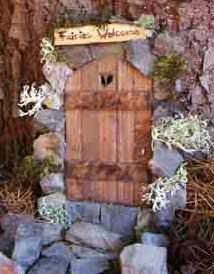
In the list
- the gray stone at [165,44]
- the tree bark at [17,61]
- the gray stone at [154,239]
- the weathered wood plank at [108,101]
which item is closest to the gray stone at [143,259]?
the gray stone at [154,239]

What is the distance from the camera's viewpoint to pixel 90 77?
3158 mm

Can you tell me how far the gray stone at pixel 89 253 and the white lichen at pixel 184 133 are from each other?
24.9 inches

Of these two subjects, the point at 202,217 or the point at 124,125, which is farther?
the point at 124,125

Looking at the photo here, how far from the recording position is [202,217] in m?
2.95

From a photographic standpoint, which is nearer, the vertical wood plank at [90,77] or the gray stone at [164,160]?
the gray stone at [164,160]

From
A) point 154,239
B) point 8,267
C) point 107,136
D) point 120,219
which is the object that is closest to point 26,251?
point 8,267

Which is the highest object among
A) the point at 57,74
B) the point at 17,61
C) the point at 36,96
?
the point at 17,61

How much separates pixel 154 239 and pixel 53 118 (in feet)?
2.85

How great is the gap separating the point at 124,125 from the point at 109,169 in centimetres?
26

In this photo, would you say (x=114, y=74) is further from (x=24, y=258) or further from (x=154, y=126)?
(x=24, y=258)

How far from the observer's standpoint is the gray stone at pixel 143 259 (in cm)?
272

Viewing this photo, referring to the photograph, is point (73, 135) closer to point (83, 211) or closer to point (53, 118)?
point (53, 118)

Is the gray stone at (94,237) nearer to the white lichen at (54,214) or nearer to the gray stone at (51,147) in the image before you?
the white lichen at (54,214)

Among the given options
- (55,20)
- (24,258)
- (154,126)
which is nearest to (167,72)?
(154,126)
